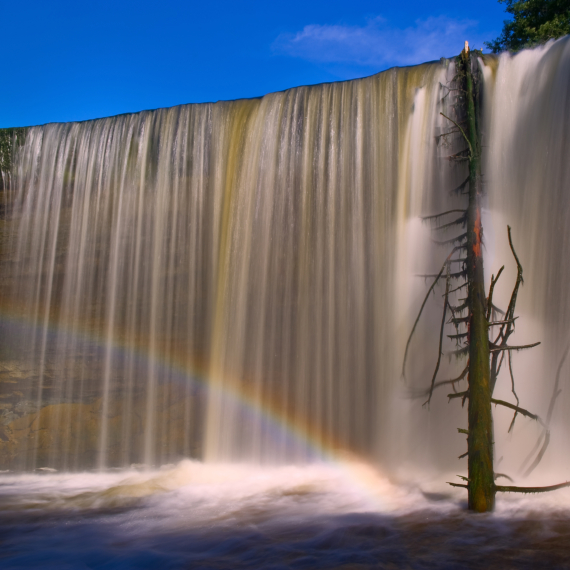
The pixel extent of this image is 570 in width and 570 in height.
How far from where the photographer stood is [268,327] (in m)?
8.74

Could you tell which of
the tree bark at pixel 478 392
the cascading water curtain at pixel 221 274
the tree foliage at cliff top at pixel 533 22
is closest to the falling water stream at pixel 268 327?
the cascading water curtain at pixel 221 274

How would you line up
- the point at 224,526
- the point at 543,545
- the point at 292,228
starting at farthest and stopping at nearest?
the point at 292,228
the point at 224,526
the point at 543,545

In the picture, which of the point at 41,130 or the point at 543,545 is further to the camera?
the point at 41,130

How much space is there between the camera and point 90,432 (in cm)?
966

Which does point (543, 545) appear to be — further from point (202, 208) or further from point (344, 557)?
point (202, 208)

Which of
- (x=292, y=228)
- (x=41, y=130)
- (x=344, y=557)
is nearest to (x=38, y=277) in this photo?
(x=41, y=130)

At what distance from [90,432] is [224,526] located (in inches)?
187

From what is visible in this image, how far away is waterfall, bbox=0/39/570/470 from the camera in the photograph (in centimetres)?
750

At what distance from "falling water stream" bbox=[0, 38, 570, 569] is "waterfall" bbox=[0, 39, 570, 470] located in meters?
0.03

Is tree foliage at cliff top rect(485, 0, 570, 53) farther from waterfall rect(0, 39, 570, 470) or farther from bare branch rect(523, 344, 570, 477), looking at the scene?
bare branch rect(523, 344, 570, 477)

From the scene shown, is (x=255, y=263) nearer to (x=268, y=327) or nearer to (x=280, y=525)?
(x=268, y=327)

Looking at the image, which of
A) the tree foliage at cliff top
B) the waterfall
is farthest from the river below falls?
the tree foliage at cliff top

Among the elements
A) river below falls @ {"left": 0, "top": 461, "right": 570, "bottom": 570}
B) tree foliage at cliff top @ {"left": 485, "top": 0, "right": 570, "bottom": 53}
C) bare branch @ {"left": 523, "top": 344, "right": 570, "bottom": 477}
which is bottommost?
river below falls @ {"left": 0, "top": 461, "right": 570, "bottom": 570}

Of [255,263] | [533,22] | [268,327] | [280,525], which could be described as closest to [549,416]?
[280,525]
